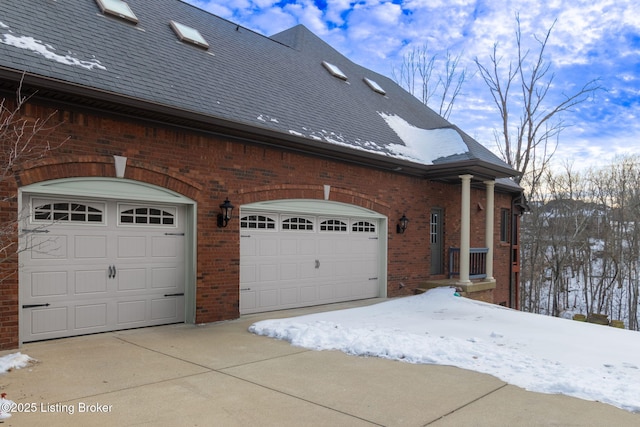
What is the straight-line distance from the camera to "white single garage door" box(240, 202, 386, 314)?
30.2 feet

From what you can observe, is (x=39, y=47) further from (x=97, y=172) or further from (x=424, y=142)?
(x=424, y=142)

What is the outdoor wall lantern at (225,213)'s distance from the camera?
831cm

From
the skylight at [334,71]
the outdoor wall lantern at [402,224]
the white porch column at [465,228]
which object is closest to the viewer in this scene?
the outdoor wall lantern at [402,224]

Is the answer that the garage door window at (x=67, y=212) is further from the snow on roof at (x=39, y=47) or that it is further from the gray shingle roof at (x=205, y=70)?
the snow on roof at (x=39, y=47)

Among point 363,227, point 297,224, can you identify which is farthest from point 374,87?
point 297,224

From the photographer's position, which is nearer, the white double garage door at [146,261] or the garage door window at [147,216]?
the white double garage door at [146,261]

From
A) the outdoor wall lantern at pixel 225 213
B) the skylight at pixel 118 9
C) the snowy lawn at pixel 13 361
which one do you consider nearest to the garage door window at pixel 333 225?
the outdoor wall lantern at pixel 225 213

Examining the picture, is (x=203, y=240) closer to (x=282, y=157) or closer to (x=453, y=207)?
(x=282, y=157)

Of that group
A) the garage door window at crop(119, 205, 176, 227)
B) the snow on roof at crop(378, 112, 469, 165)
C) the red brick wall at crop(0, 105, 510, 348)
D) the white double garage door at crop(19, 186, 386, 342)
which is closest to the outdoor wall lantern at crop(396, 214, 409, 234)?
the red brick wall at crop(0, 105, 510, 348)

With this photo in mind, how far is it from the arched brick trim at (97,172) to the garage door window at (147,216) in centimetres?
47

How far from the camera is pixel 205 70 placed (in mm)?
9664

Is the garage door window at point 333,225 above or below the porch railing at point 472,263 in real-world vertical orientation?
above

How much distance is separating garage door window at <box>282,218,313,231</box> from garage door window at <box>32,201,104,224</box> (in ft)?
12.4

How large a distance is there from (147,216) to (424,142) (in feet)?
30.0
